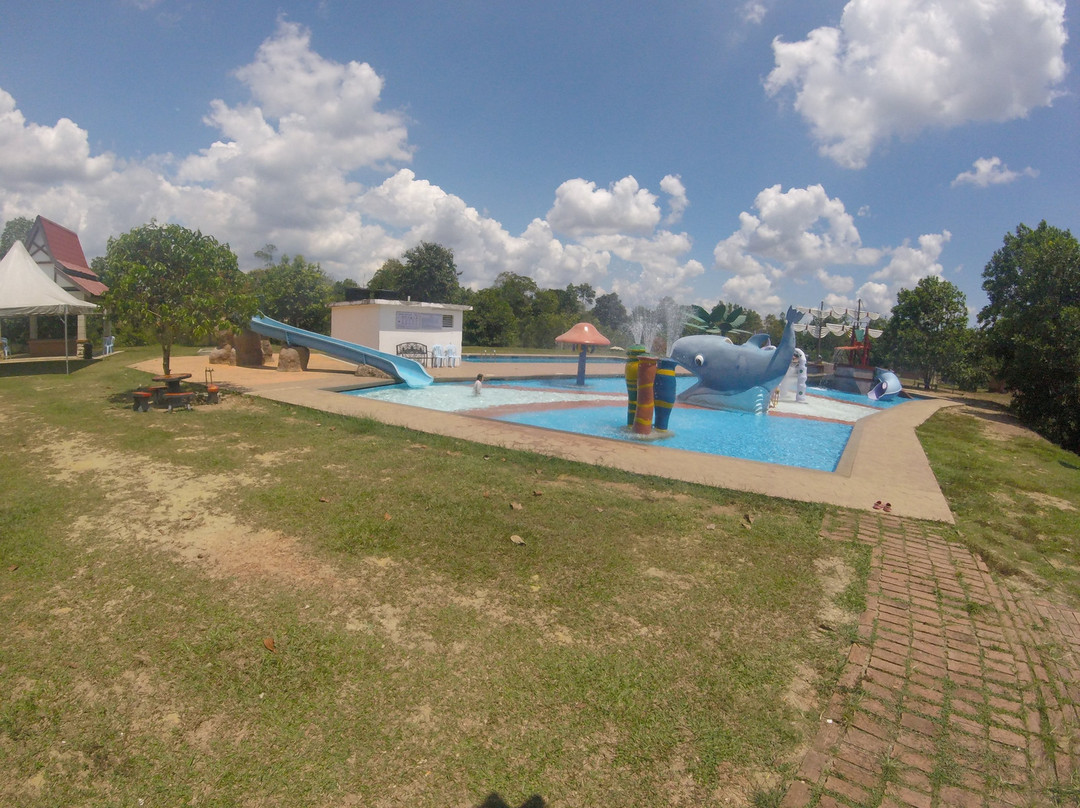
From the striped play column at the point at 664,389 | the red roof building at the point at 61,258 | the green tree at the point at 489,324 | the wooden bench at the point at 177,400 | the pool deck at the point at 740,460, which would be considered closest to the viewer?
the pool deck at the point at 740,460

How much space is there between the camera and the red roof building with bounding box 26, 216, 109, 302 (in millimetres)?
27656

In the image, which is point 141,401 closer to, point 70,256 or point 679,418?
point 679,418

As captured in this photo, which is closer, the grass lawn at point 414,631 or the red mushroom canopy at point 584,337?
the grass lawn at point 414,631

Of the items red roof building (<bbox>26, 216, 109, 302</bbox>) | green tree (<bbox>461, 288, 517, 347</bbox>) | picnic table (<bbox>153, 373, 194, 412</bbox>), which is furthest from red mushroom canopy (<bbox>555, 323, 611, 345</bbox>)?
green tree (<bbox>461, 288, 517, 347</bbox>)

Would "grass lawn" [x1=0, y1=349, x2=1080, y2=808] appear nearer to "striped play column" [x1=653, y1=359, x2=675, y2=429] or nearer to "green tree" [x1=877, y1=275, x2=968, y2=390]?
"striped play column" [x1=653, y1=359, x2=675, y2=429]

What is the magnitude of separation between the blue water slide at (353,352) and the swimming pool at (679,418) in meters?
0.73

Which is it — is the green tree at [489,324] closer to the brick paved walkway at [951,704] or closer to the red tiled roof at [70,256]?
the red tiled roof at [70,256]

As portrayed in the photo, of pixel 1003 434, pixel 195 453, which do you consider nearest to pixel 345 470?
pixel 195 453

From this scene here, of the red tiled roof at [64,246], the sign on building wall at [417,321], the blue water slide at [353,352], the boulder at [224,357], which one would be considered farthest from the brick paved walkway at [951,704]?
the red tiled roof at [64,246]

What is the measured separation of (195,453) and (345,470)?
262 centimetres

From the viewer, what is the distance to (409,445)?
31.1ft

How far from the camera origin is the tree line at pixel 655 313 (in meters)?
13.3

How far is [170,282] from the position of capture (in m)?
13.2

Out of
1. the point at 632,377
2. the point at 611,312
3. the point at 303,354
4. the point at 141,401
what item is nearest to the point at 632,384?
the point at 632,377
